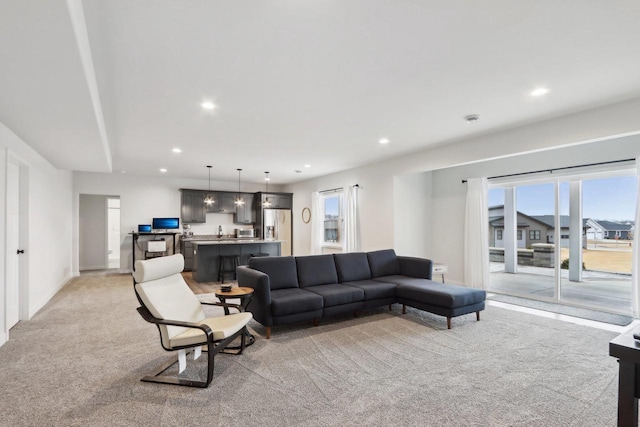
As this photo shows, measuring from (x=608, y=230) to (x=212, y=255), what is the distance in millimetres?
7150

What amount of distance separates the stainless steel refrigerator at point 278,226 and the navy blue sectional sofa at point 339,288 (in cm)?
519

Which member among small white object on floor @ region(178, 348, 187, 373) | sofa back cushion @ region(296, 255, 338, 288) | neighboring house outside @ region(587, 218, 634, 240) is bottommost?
small white object on floor @ region(178, 348, 187, 373)

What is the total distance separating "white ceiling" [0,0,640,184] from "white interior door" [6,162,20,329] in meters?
0.57

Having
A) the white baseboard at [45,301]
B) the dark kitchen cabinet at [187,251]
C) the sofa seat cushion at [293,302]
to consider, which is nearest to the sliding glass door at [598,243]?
the sofa seat cushion at [293,302]

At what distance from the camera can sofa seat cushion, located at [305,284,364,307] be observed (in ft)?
13.2

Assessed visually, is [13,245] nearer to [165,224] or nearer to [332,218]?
[165,224]

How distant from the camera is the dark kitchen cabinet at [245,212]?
9875 millimetres

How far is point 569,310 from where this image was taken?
4.74m

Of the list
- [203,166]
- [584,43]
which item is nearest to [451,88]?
[584,43]

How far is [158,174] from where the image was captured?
862 cm

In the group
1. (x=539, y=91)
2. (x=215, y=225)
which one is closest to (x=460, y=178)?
(x=539, y=91)

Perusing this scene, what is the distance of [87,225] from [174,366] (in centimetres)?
815

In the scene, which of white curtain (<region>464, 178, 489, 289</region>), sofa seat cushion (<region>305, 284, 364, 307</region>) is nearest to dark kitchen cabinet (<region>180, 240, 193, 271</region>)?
sofa seat cushion (<region>305, 284, 364, 307</region>)

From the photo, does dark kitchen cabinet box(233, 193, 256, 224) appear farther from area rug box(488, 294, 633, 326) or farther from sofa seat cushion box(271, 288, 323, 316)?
area rug box(488, 294, 633, 326)
